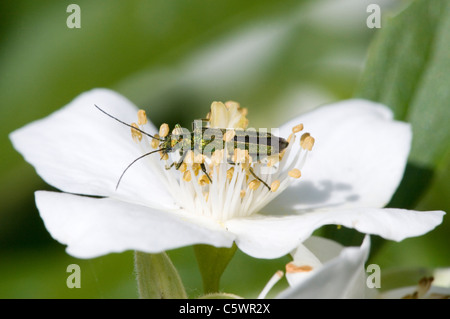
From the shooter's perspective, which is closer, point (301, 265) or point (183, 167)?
point (301, 265)

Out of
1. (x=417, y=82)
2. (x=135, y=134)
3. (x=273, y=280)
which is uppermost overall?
(x=417, y=82)

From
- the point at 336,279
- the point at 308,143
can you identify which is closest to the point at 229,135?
the point at 308,143

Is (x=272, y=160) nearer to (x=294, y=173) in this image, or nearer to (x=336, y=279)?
(x=294, y=173)

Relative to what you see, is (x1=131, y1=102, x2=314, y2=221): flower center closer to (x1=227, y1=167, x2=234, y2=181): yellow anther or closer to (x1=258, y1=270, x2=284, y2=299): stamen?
(x1=227, y1=167, x2=234, y2=181): yellow anther

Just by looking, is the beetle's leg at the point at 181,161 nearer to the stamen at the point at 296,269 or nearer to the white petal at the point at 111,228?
the white petal at the point at 111,228

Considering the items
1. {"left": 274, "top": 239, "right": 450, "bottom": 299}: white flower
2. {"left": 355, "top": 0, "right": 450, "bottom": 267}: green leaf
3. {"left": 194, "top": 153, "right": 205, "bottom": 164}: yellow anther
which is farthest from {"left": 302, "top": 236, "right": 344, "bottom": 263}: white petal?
{"left": 355, "top": 0, "right": 450, "bottom": 267}: green leaf

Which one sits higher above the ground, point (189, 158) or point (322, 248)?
point (189, 158)
